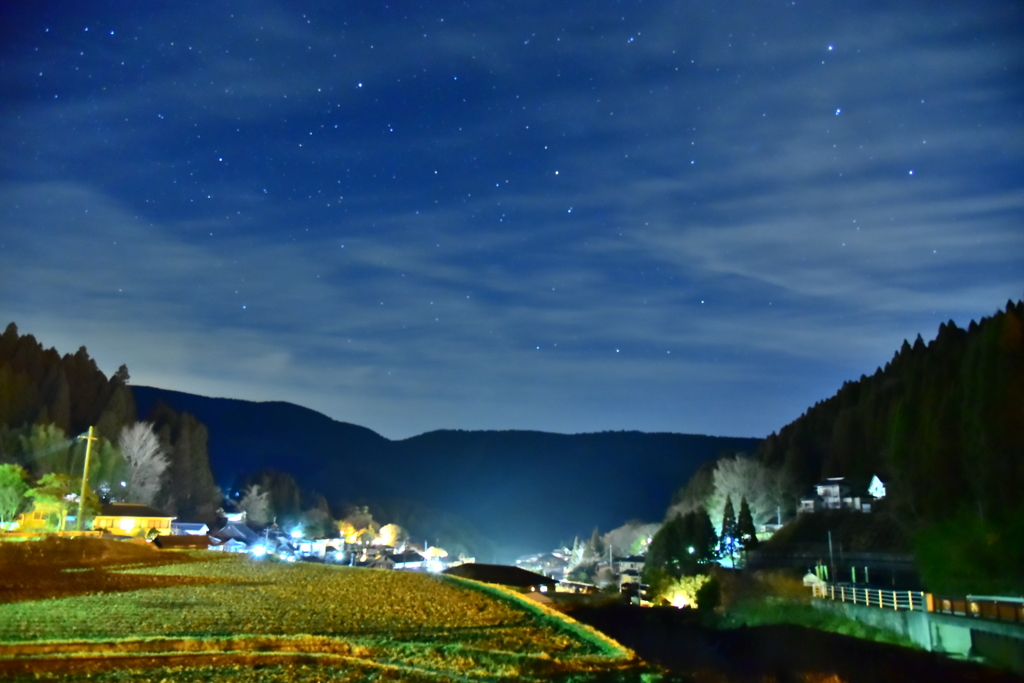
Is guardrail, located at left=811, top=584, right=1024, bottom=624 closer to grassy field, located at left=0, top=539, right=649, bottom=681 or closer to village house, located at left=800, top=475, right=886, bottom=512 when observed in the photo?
grassy field, located at left=0, top=539, right=649, bottom=681

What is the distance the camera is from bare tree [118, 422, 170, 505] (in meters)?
73.6

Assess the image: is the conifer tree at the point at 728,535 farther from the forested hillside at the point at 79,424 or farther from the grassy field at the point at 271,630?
the forested hillside at the point at 79,424

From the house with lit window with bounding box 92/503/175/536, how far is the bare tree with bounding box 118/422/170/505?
16.3 meters

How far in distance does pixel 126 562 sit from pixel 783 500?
2928 inches

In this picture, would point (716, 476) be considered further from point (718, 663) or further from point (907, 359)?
point (718, 663)

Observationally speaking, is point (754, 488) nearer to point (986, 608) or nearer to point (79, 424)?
point (986, 608)

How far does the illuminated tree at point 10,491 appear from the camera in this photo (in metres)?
46.3

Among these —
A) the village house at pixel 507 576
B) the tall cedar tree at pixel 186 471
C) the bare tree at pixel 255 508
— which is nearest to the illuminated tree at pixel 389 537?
the bare tree at pixel 255 508

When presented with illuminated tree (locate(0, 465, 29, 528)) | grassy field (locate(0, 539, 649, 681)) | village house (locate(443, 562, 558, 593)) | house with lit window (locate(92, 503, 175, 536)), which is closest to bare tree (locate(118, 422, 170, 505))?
house with lit window (locate(92, 503, 175, 536))

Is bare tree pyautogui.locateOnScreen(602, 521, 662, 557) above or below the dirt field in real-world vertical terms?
below

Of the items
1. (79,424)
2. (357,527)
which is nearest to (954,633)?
(79,424)

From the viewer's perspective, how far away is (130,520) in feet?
183

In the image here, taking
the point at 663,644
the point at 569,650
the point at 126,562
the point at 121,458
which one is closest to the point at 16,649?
the point at 569,650

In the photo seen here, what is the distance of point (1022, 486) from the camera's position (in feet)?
139
